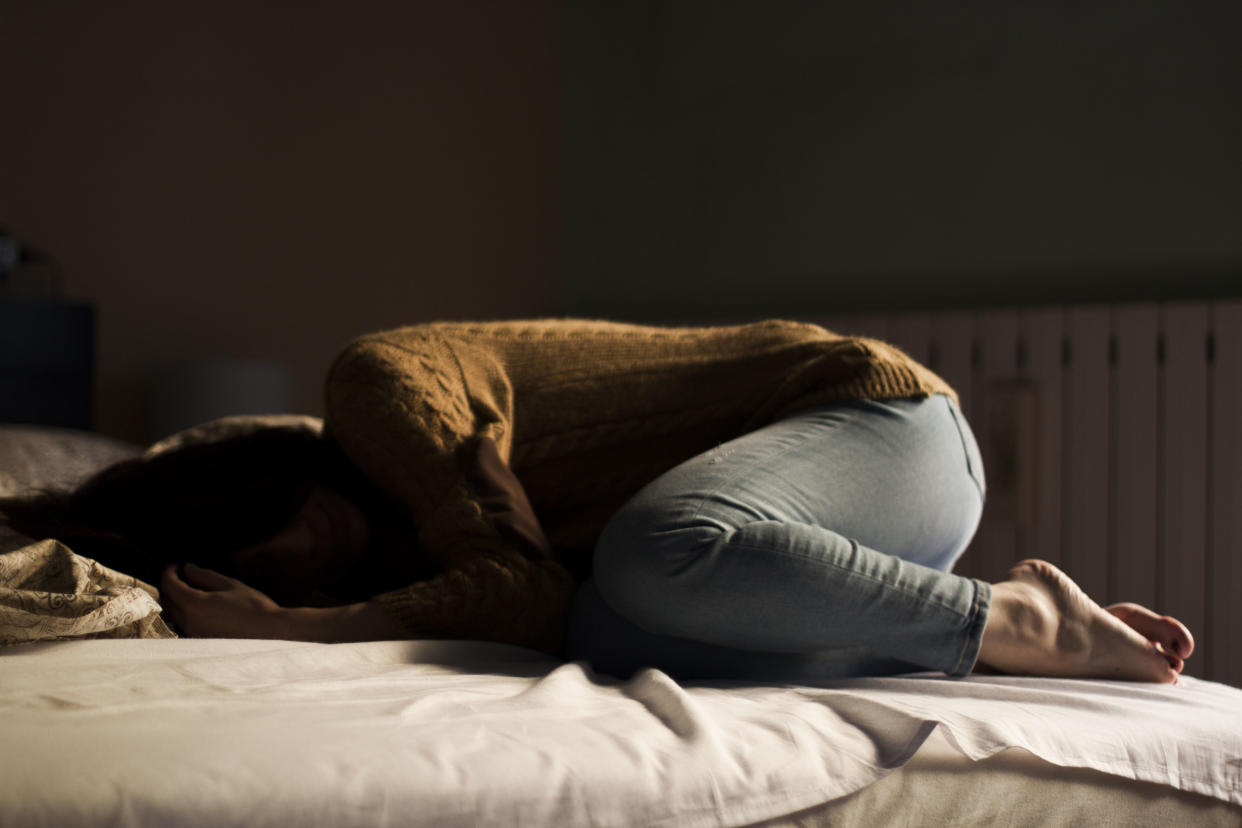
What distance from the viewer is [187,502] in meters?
1.17

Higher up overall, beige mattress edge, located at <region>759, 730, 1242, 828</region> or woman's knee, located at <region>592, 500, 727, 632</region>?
woman's knee, located at <region>592, 500, 727, 632</region>

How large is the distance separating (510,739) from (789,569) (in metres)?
0.32

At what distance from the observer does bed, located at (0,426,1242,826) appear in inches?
23.9

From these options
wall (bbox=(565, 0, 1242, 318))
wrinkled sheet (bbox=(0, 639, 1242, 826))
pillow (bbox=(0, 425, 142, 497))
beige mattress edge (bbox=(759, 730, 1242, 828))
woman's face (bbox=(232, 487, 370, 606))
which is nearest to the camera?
wrinkled sheet (bbox=(0, 639, 1242, 826))

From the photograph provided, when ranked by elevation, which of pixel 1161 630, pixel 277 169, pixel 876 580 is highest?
pixel 277 169

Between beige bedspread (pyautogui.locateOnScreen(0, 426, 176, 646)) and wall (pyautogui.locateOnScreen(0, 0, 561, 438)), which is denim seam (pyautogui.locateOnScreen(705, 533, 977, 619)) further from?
wall (pyautogui.locateOnScreen(0, 0, 561, 438))

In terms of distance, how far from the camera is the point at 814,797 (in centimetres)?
70

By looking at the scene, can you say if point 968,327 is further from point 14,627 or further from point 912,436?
point 14,627

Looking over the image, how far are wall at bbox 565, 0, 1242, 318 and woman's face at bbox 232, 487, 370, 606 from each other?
84.5 inches

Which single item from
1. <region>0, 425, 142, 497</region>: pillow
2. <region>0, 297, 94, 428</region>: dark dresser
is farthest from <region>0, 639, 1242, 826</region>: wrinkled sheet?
→ <region>0, 297, 94, 428</region>: dark dresser

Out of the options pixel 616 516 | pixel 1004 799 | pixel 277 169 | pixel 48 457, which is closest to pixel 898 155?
pixel 277 169

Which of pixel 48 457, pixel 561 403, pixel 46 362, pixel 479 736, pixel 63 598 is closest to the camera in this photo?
pixel 479 736

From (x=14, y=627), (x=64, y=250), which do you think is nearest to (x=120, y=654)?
(x=14, y=627)

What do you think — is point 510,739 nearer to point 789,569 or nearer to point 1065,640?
point 789,569
